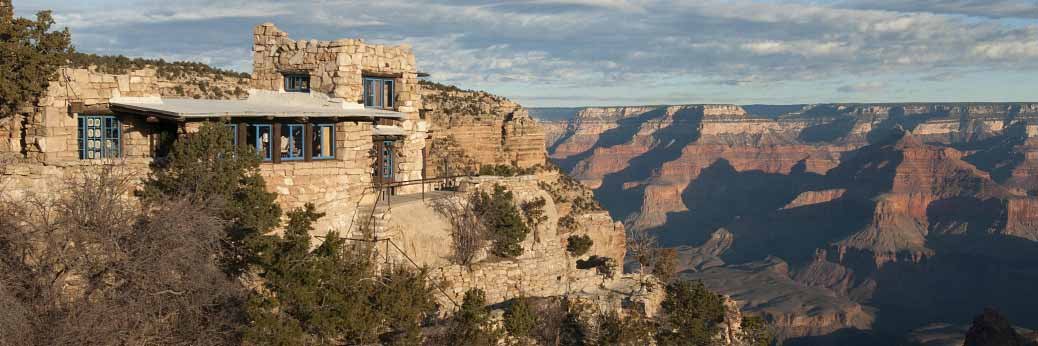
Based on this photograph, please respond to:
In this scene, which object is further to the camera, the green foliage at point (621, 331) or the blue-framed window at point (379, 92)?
the blue-framed window at point (379, 92)

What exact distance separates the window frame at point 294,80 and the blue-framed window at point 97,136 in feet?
17.7

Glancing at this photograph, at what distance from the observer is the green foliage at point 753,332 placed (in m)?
33.3

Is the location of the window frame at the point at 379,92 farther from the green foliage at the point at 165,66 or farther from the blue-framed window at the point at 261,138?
the green foliage at the point at 165,66

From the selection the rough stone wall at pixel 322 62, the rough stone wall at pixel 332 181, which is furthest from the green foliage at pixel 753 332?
the rough stone wall at pixel 332 181

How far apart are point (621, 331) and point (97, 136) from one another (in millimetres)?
13442

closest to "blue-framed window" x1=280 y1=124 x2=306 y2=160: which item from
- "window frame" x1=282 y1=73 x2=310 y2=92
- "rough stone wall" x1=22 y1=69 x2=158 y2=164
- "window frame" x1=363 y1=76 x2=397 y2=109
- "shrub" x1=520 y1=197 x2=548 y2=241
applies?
"rough stone wall" x1=22 y1=69 x2=158 y2=164

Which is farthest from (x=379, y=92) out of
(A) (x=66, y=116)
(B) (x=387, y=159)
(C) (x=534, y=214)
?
(A) (x=66, y=116)

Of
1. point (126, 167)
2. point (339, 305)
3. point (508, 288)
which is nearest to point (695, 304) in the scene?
point (508, 288)

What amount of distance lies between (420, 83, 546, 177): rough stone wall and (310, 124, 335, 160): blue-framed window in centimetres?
2851

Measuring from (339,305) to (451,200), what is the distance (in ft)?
29.5

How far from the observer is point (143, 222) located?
56.0 feet

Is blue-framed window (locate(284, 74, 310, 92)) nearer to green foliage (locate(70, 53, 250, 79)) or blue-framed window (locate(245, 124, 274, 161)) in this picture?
blue-framed window (locate(245, 124, 274, 161))

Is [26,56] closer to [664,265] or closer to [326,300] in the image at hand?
[326,300]

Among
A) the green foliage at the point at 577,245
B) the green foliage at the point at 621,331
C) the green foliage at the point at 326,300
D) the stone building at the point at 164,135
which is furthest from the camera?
the green foliage at the point at 577,245
